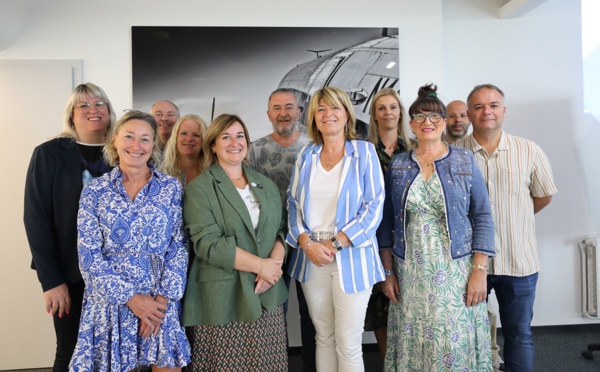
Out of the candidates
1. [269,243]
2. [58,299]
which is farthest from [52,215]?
[269,243]

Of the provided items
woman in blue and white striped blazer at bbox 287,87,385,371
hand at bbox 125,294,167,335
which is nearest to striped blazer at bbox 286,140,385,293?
woman in blue and white striped blazer at bbox 287,87,385,371

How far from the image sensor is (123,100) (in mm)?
3475

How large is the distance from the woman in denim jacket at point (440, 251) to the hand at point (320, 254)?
0.44m

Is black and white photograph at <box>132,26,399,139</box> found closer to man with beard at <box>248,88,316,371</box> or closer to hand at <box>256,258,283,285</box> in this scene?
man with beard at <box>248,88,316,371</box>

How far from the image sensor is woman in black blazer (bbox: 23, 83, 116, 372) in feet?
7.07

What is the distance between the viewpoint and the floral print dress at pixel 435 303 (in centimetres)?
220

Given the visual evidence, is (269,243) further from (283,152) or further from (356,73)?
(356,73)

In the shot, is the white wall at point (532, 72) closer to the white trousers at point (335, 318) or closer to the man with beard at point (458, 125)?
the man with beard at point (458, 125)

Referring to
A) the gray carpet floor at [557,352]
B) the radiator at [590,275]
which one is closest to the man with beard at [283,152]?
the gray carpet floor at [557,352]

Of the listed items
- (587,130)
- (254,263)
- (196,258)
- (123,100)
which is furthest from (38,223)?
(587,130)

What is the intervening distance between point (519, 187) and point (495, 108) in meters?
0.49

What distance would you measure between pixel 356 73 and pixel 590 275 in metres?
2.78

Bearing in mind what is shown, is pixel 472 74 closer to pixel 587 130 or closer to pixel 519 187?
pixel 587 130

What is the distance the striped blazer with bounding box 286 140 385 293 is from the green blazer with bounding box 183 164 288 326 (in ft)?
0.61
